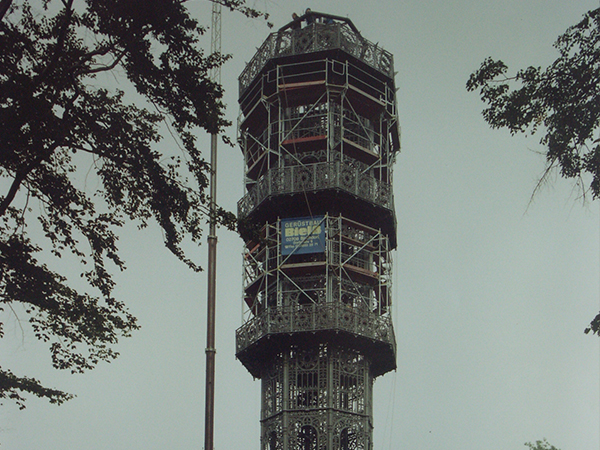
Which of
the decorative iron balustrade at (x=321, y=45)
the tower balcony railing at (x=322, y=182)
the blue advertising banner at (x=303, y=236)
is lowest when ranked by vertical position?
the blue advertising banner at (x=303, y=236)

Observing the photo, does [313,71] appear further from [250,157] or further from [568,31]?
[568,31]

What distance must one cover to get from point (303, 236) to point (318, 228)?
2.45 ft

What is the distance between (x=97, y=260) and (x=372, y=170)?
71.2ft

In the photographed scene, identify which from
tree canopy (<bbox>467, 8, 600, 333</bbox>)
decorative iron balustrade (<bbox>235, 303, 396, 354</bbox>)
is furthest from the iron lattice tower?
tree canopy (<bbox>467, 8, 600, 333</bbox>)

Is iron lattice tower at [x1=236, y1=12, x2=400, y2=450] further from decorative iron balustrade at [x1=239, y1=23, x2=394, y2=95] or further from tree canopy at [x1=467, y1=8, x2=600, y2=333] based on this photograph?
tree canopy at [x1=467, y1=8, x2=600, y2=333]

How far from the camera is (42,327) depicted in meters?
22.0

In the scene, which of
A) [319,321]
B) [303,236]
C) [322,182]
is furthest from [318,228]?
[319,321]

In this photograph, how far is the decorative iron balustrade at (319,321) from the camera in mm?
34906

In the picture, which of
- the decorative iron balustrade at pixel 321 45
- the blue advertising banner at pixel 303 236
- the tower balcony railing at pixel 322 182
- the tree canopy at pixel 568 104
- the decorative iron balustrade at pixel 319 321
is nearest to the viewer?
the tree canopy at pixel 568 104

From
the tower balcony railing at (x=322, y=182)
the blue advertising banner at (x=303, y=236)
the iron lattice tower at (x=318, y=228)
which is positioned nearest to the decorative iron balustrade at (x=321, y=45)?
the iron lattice tower at (x=318, y=228)

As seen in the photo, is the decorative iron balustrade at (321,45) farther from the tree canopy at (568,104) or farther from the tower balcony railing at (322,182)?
the tree canopy at (568,104)

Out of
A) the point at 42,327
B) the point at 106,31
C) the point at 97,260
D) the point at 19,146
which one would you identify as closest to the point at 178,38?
the point at 106,31

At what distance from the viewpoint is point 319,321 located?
3497cm

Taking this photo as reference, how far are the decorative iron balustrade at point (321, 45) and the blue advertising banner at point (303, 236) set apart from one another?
8318 millimetres
